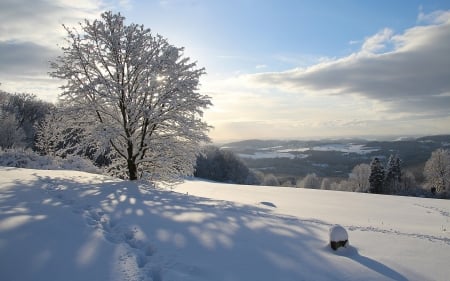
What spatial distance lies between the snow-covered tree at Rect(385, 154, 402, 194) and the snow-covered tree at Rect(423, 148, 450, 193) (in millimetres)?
5808

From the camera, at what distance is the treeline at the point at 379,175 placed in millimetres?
64438

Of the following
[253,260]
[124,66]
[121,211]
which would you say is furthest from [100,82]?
[253,260]

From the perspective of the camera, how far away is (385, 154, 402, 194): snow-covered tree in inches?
2702

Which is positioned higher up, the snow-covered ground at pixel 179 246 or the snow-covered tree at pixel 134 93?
the snow-covered tree at pixel 134 93

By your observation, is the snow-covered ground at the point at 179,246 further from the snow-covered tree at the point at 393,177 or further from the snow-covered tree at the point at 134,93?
the snow-covered tree at the point at 393,177

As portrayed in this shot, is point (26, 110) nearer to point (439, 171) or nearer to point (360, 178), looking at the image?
point (360, 178)

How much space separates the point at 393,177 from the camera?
7100cm

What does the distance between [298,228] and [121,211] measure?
4.68m

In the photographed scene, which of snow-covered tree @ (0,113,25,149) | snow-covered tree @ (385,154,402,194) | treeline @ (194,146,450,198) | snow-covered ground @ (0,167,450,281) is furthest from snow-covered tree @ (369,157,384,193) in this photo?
snow-covered ground @ (0,167,450,281)

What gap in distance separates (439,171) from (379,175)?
36.7 ft

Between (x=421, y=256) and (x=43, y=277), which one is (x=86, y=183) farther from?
(x=421, y=256)

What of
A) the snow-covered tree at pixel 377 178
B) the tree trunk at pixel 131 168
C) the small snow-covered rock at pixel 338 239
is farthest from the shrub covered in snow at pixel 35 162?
the snow-covered tree at pixel 377 178

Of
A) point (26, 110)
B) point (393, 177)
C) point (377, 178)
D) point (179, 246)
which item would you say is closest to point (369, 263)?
point (179, 246)

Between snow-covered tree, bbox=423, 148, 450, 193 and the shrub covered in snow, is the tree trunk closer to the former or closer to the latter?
the shrub covered in snow
